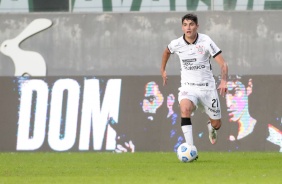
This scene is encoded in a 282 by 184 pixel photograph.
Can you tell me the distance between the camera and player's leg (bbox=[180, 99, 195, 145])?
17.7 metres

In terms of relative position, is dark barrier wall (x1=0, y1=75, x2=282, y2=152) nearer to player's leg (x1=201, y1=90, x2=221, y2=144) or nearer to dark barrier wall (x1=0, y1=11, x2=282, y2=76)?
player's leg (x1=201, y1=90, x2=221, y2=144)

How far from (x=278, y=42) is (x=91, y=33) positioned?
4.38 metres

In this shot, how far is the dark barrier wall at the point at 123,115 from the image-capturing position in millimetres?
21938

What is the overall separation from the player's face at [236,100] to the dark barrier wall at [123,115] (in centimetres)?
2

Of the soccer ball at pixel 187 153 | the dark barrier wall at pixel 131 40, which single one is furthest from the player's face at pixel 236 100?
the dark barrier wall at pixel 131 40

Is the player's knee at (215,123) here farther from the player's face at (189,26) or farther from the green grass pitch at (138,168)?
the player's face at (189,26)

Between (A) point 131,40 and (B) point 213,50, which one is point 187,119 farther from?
(A) point 131,40

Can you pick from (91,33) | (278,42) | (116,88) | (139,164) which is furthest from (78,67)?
(139,164)

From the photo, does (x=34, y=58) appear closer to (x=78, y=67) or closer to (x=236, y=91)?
(x=78, y=67)

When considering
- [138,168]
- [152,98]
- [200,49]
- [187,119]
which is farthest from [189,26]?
[152,98]

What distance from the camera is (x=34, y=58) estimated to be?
29.0 m

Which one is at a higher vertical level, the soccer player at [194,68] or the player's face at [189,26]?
the player's face at [189,26]

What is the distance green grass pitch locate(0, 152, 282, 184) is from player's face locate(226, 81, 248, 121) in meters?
1.29

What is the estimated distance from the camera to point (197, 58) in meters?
18.1
